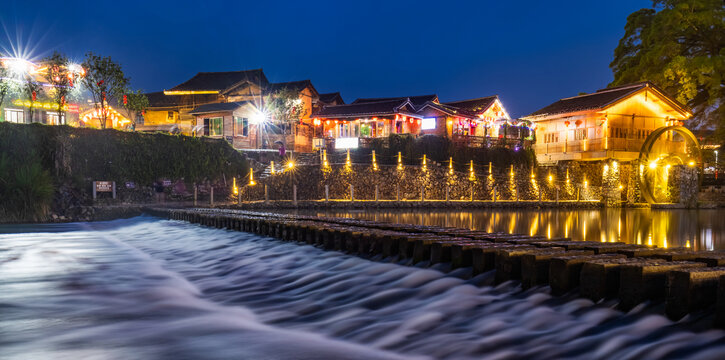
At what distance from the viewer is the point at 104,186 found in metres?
24.2

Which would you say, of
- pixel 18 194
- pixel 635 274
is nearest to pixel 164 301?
pixel 635 274

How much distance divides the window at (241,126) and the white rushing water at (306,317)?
30.7m

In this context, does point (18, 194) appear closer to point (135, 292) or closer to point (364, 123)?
point (135, 292)

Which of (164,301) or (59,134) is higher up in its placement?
(59,134)

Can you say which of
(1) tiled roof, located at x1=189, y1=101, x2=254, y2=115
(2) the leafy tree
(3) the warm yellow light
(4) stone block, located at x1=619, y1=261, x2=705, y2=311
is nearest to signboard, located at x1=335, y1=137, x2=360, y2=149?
(1) tiled roof, located at x1=189, y1=101, x2=254, y2=115

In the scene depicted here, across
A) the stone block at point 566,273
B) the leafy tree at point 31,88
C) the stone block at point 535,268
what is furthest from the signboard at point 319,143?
the stone block at point 566,273

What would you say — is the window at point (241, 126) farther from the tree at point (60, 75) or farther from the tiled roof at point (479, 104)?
the tiled roof at point (479, 104)

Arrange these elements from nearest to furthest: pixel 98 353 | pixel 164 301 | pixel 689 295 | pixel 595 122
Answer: pixel 689 295 → pixel 98 353 → pixel 164 301 → pixel 595 122

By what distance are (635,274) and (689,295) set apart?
1.63ft

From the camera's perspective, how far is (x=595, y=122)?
3284cm

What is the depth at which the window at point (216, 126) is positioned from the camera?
130ft

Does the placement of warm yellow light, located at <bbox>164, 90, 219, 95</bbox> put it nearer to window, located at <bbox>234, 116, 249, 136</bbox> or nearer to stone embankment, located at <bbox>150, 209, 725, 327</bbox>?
window, located at <bbox>234, 116, 249, 136</bbox>

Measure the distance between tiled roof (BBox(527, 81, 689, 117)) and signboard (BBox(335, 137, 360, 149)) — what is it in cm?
1397

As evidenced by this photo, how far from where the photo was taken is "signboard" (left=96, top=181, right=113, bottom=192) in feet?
78.8
